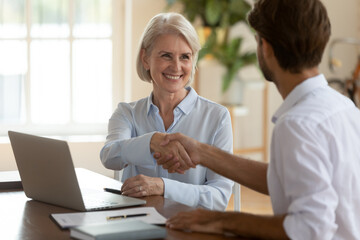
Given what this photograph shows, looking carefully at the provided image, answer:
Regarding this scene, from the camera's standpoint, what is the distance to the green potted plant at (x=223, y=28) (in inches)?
229

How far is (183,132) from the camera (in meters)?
2.72

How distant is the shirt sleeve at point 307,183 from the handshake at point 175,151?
2.03ft

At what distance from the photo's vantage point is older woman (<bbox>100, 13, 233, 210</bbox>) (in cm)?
253

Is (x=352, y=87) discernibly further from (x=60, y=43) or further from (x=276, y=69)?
(x=276, y=69)

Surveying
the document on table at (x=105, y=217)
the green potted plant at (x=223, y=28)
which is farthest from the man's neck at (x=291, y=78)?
the green potted plant at (x=223, y=28)

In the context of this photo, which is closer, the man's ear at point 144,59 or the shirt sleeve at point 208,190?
the shirt sleeve at point 208,190

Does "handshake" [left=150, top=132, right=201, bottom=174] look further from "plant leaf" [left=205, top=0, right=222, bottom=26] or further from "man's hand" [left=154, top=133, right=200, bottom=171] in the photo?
"plant leaf" [left=205, top=0, right=222, bottom=26]

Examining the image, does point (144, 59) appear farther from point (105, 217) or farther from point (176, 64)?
point (105, 217)

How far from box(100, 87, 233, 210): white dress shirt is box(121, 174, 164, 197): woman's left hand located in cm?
3

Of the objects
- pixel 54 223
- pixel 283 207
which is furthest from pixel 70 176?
pixel 283 207

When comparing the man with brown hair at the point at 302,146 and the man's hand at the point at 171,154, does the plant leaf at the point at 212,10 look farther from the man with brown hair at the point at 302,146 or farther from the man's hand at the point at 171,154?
the man with brown hair at the point at 302,146

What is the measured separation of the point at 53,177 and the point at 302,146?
0.92 m

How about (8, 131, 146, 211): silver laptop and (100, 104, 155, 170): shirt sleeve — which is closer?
(8, 131, 146, 211): silver laptop

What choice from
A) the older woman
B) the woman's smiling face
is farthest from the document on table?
the woman's smiling face
